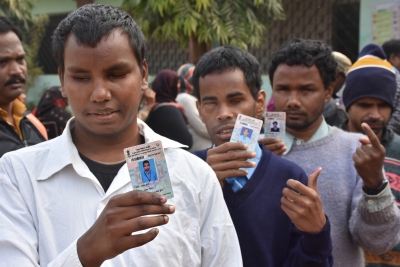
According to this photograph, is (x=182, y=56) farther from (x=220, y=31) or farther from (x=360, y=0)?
(x=360, y=0)

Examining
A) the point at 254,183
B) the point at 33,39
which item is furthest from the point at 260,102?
the point at 33,39

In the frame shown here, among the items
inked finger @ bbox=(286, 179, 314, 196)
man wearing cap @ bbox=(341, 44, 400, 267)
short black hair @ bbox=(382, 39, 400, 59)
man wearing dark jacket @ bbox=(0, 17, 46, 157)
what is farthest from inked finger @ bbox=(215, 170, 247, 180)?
short black hair @ bbox=(382, 39, 400, 59)

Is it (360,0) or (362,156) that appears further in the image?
(360,0)

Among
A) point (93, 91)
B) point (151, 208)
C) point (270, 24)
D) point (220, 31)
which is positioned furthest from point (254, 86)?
point (270, 24)

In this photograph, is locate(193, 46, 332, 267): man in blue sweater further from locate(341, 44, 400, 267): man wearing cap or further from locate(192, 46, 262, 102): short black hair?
locate(341, 44, 400, 267): man wearing cap

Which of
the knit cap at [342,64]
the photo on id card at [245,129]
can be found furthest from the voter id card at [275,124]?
the knit cap at [342,64]

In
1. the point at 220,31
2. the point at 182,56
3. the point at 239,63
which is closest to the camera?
the point at 239,63

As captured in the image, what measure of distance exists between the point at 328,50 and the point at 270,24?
5.15m

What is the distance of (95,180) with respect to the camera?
1.66 metres

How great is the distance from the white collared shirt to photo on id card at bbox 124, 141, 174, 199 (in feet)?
0.58

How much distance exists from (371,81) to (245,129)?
1.10 metres

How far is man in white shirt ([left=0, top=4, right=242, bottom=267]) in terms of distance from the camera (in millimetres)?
1561

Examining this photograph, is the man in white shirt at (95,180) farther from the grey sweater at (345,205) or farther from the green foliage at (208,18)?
the green foliage at (208,18)

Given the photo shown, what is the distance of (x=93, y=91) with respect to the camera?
1669 mm
